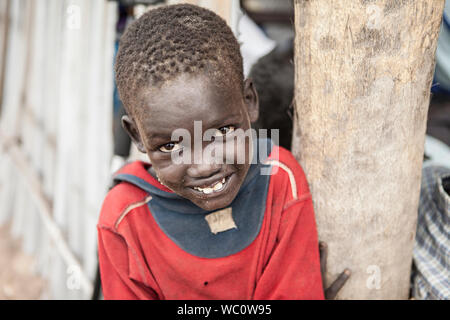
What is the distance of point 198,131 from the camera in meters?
0.95

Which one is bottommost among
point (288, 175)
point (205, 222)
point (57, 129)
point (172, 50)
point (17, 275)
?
point (17, 275)

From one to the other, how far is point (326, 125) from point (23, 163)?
266cm

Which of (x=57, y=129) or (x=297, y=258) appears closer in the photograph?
(x=297, y=258)

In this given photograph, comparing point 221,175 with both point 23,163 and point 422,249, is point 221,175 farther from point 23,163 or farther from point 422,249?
point 23,163

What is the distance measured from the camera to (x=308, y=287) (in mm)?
1212

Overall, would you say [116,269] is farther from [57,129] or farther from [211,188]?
[57,129]

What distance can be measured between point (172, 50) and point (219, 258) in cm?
60

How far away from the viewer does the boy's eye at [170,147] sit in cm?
100

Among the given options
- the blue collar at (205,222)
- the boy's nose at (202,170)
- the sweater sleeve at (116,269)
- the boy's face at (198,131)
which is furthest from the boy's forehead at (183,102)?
the sweater sleeve at (116,269)

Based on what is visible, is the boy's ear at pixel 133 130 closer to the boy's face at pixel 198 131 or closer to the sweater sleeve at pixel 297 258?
the boy's face at pixel 198 131

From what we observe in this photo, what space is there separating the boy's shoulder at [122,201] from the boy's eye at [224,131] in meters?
0.31

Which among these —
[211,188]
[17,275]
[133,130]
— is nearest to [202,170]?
[211,188]

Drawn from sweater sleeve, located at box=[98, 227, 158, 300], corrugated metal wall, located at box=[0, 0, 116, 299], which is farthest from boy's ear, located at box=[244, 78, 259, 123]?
corrugated metal wall, located at box=[0, 0, 116, 299]

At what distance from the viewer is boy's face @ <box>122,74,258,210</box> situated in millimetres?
924
